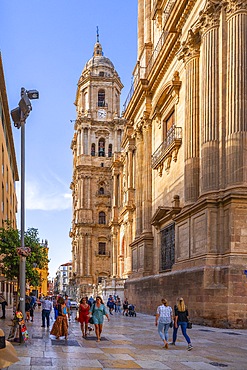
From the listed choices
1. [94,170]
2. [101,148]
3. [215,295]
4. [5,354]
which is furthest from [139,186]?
[101,148]

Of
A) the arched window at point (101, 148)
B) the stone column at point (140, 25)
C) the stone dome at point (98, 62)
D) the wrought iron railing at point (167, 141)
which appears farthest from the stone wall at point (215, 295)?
the stone dome at point (98, 62)

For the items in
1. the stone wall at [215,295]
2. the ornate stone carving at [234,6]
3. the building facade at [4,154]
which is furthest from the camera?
the building facade at [4,154]

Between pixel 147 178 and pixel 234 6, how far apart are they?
1699 cm

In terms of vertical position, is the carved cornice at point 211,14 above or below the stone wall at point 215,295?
above

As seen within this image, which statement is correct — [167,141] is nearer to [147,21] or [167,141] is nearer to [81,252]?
[147,21]

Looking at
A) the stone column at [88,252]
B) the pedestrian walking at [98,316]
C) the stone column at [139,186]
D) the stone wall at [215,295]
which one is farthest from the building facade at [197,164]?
the stone column at [88,252]

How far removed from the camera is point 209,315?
21578 millimetres

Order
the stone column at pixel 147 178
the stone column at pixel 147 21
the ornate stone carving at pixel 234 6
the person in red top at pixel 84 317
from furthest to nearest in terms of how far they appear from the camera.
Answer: the stone column at pixel 147 21 < the stone column at pixel 147 178 < the ornate stone carving at pixel 234 6 < the person in red top at pixel 84 317

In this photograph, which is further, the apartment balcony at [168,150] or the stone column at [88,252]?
the stone column at [88,252]

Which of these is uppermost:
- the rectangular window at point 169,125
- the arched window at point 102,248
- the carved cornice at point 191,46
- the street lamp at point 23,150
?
the carved cornice at point 191,46

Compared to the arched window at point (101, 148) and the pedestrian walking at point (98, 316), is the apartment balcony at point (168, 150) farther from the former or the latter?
the arched window at point (101, 148)

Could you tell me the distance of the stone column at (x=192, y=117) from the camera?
26.0 metres

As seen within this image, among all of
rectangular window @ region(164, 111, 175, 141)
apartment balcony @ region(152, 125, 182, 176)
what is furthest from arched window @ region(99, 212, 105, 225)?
rectangular window @ region(164, 111, 175, 141)

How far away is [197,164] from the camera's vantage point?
2600cm
